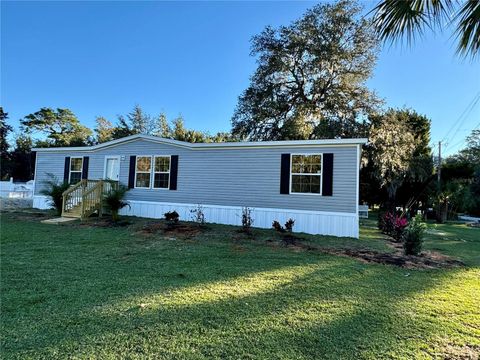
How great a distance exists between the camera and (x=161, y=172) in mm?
11906

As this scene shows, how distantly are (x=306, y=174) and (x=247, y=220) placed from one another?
2438 mm

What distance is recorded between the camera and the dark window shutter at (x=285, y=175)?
988 cm

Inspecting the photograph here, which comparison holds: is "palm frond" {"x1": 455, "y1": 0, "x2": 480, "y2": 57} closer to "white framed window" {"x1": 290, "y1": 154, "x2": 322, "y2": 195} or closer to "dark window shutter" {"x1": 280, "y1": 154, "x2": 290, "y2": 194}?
"white framed window" {"x1": 290, "y1": 154, "x2": 322, "y2": 195}

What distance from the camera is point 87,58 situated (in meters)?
17.4

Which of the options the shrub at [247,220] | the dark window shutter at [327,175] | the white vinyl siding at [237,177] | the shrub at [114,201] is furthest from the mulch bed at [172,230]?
the dark window shutter at [327,175]

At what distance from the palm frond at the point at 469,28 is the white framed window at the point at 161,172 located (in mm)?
10238

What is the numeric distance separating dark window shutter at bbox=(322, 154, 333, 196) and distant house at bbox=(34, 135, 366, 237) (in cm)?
3

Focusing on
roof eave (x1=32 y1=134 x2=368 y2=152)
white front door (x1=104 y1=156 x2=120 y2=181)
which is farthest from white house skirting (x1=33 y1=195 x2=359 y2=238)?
roof eave (x1=32 y1=134 x2=368 y2=152)

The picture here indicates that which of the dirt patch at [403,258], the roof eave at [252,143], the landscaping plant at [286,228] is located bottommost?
the dirt patch at [403,258]

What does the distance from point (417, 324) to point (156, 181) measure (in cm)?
1036

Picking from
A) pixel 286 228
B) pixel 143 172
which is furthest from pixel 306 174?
pixel 143 172

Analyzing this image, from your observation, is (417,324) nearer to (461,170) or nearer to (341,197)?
(341,197)

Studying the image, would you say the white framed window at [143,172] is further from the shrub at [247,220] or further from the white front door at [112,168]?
the shrub at [247,220]

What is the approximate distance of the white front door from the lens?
500 inches
